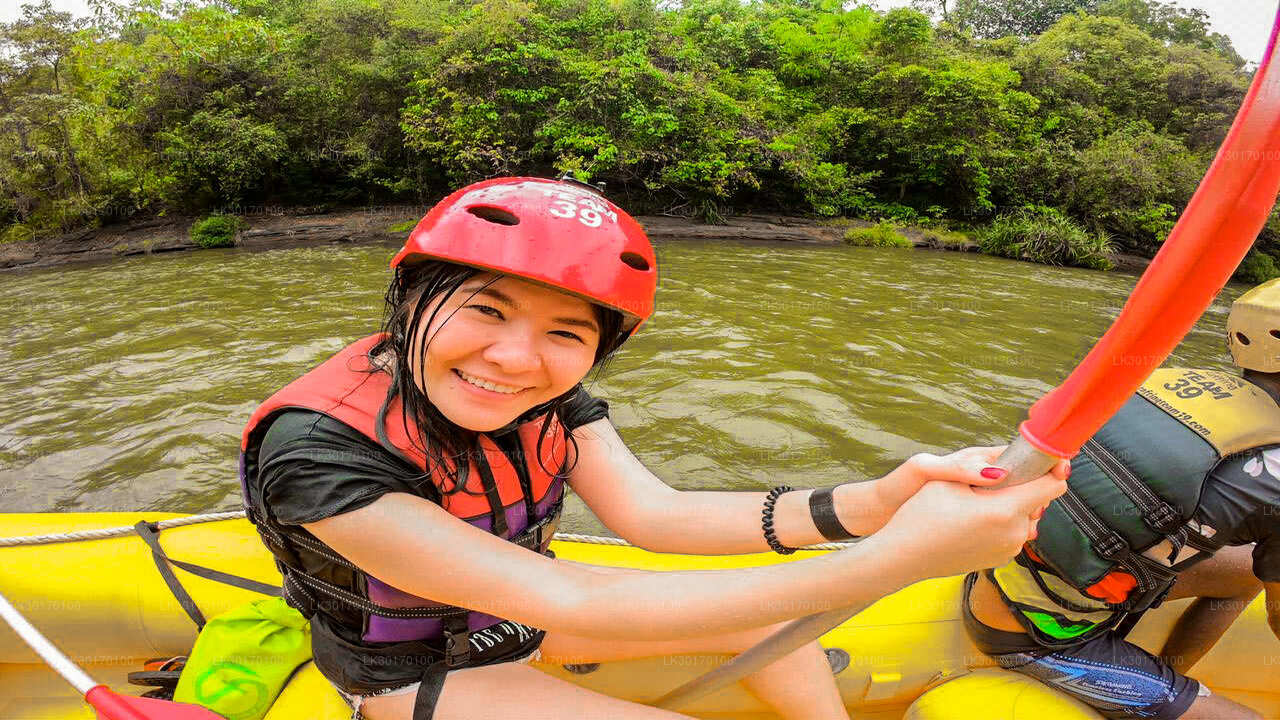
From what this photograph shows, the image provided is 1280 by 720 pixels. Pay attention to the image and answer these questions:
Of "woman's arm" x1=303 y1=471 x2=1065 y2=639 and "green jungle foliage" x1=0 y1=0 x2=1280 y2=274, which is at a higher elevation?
"green jungle foliage" x1=0 y1=0 x2=1280 y2=274

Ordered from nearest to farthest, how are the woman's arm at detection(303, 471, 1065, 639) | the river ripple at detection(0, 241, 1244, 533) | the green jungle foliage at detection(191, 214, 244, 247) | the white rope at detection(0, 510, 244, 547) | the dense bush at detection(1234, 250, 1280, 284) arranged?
the woman's arm at detection(303, 471, 1065, 639) → the white rope at detection(0, 510, 244, 547) → the river ripple at detection(0, 241, 1244, 533) → the green jungle foliage at detection(191, 214, 244, 247) → the dense bush at detection(1234, 250, 1280, 284)

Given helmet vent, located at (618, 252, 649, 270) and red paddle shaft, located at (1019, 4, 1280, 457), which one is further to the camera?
helmet vent, located at (618, 252, 649, 270)

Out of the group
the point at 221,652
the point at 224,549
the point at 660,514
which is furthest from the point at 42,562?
the point at 660,514

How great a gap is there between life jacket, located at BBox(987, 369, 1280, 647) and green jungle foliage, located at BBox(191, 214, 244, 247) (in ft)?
56.6

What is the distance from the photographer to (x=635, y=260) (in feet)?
4.69

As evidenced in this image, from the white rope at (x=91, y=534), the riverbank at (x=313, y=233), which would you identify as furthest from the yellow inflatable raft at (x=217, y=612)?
the riverbank at (x=313, y=233)

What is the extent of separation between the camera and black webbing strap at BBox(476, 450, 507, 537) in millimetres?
1500

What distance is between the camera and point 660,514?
1727mm

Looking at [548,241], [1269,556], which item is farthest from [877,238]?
[548,241]

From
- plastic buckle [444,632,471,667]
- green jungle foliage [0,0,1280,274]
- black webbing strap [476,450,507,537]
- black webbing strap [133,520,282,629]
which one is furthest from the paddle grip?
green jungle foliage [0,0,1280,274]

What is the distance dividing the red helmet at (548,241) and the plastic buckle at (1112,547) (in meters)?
1.32

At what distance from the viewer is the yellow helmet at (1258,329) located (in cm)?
171

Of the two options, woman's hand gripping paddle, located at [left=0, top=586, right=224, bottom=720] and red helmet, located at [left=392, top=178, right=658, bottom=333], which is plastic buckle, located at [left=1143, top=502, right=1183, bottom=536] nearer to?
red helmet, located at [left=392, top=178, right=658, bottom=333]

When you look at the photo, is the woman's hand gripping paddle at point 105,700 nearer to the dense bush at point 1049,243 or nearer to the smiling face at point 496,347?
the smiling face at point 496,347
